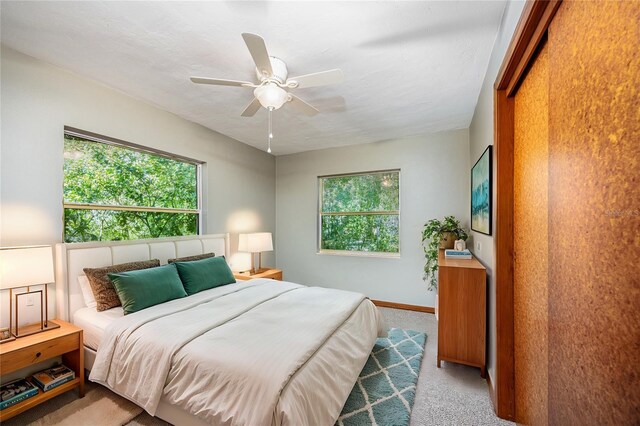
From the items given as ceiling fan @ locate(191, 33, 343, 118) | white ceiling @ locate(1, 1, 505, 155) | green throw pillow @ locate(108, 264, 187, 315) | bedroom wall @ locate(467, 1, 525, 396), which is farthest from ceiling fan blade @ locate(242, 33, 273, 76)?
green throw pillow @ locate(108, 264, 187, 315)

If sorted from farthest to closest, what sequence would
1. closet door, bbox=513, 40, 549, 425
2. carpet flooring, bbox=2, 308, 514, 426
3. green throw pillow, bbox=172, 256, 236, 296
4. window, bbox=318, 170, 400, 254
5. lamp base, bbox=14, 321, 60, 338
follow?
1. window, bbox=318, 170, 400, 254
2. green throw pillow, bbox=172, 256, 236, 296
3. lamp base, bbox=14, 321, 60, 338
4. carpet flooring, bbox=2, 308, 514, 426
5. closet door, bbox=513, 40, 549, 425

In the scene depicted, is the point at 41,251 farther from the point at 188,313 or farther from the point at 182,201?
the point at 182,201

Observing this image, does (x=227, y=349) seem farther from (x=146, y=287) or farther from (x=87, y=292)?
(x=87, y=292)

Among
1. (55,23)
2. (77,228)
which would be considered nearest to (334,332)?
(77,228)

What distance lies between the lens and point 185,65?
222 cm

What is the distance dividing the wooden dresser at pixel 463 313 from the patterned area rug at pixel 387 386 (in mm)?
361

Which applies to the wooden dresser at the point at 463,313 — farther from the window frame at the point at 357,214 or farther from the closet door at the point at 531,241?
the window frame at the point at 357,214

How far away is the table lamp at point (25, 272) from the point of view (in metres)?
1.79

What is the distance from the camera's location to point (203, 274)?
284cm

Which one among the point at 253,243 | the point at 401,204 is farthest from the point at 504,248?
the point at 253,243

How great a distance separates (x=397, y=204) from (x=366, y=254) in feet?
3.16

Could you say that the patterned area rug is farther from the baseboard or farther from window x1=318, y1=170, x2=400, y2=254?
window x1=318, y1=170, x2=400, y2=254

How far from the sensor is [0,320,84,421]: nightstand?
5.50ft

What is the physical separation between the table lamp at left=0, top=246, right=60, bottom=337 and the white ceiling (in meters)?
1.56
